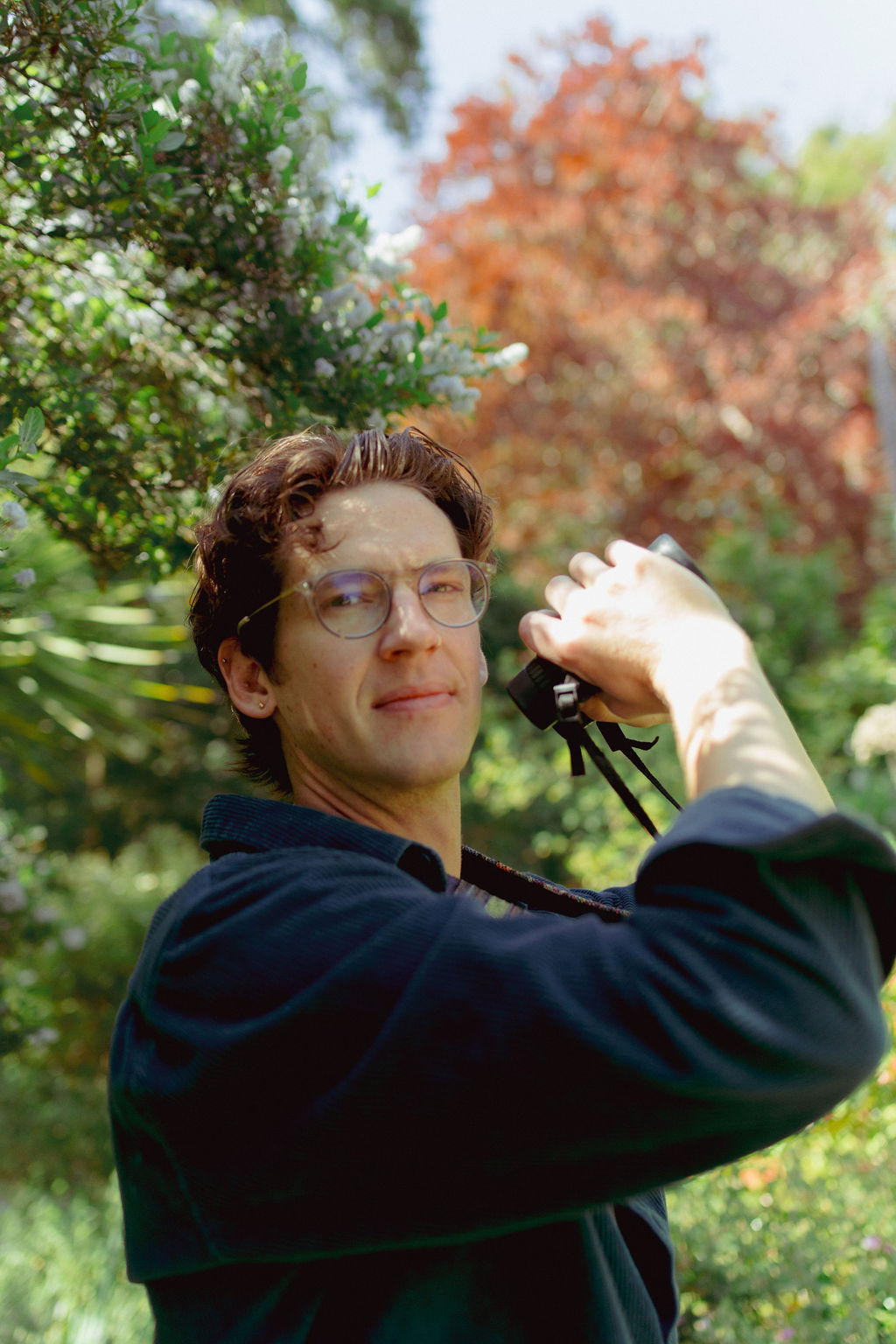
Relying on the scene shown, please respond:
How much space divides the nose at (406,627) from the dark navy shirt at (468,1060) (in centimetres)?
34

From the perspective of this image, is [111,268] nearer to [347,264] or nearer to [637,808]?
[347,264]

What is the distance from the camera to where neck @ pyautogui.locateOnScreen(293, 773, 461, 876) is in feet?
4.55

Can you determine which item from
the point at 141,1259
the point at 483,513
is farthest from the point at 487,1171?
the point at 483,513

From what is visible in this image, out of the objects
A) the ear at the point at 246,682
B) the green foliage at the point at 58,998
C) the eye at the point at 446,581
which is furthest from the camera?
the green foliage at the point at 58,998

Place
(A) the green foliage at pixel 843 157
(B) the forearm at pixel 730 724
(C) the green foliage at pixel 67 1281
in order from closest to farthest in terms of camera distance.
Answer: (B) the forearm at pixel 730 724, (C) the green foliage at pixel 67 1281, (A) the green foliage at pixel 843 157

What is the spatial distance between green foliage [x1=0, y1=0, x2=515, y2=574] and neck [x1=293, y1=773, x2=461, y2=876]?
0.90m

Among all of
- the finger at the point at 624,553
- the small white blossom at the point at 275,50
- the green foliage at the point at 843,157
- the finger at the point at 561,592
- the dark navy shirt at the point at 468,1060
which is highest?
the green foliage at the point at 843,157

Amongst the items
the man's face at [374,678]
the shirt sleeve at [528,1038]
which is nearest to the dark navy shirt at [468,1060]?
the shirt sleeve at [528,1038]

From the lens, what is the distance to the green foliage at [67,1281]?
3.33 m

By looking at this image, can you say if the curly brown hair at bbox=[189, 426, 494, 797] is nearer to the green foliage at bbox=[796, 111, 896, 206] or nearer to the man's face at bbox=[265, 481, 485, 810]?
the man's face at bbox=[265, 481, 485, 810]

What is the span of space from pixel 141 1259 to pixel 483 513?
114 centimetres

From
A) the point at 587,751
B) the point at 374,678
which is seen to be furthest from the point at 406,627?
the point at 587,751

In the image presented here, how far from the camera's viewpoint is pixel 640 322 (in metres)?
9.98

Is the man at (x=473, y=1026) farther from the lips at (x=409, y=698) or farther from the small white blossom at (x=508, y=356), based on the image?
the small white blossom at (x=508, y=356)
